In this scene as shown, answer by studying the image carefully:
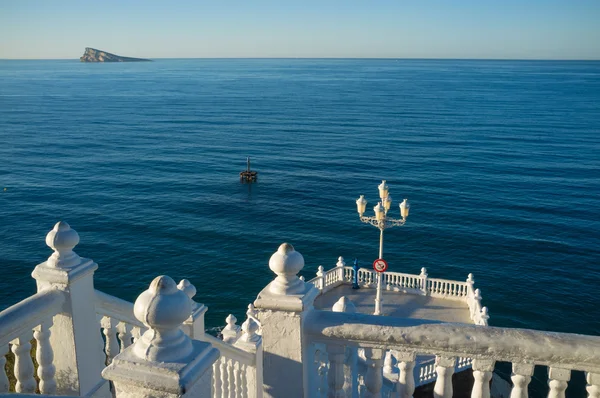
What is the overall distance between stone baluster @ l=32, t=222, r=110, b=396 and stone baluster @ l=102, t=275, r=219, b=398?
88.1 inches

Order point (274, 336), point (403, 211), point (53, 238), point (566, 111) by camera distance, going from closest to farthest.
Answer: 1. point (274, 336)
2. point (53, 238)
3. point (403, 211)
4. point (566, 111)

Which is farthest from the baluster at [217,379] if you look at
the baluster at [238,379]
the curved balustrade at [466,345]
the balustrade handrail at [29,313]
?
the curved balustrade at [466,345]

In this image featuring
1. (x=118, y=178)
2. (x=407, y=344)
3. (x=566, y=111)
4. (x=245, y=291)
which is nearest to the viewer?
(x=407, y=344)

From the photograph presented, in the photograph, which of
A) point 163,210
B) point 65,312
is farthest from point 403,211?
point 163,210

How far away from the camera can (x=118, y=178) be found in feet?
165

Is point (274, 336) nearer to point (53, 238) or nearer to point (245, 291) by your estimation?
point (53, 238)

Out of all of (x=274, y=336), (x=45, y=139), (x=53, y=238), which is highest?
(x=53, y=238)

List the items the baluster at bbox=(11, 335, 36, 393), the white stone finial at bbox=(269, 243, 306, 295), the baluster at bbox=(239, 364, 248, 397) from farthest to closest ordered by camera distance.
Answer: the baluster at bbox=(239, 364, 248, 397), the baluster at bbox=(11, 335, 36, 393), the white stone finial at bbox=(269, 243, 306, 295)

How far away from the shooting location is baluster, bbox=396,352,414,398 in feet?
11.7

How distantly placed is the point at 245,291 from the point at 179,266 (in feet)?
17.6

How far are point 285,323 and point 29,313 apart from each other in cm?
233

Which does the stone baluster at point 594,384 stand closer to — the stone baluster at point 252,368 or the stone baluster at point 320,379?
the stone baluster at point 320,379

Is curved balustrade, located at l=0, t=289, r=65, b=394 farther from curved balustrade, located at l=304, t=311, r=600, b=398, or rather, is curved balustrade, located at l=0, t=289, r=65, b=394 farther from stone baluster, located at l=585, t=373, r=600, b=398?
stone baluster, located at l=585, t=373, r=600, b=398

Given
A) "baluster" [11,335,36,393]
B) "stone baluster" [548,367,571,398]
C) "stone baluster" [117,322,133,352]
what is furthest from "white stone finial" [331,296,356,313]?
"baluster" [11,335,36,393]
